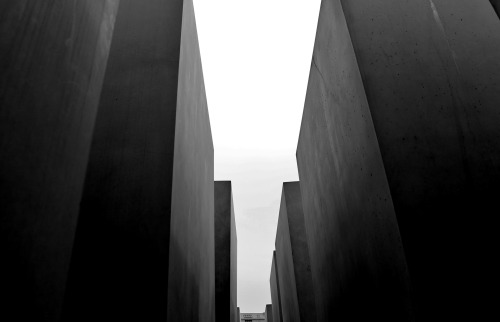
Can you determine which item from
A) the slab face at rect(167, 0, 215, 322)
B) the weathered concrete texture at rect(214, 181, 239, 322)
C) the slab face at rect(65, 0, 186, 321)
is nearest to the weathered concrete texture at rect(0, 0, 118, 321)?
the slab face at rect(65, 0, 186, 321)

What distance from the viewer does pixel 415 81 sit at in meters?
2.65

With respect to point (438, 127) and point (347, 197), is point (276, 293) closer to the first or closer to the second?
point (347, 197)

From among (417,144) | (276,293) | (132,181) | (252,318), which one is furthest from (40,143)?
(252,318)

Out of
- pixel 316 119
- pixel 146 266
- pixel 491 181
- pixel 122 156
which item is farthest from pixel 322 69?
pixel 146 266

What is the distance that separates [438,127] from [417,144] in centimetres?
24

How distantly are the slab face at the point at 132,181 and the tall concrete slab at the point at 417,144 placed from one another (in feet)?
5.18

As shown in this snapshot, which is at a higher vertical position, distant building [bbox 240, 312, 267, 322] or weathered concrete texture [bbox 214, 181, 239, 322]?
weathered concrete texture [bbox 214, 181, 239, 322]

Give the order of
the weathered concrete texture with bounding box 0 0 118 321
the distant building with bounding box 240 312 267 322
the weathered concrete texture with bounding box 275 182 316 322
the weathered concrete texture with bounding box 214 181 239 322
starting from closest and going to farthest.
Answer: the weathered concrete texture with bounding box 0 0 118 321 → the weathered concrete texture with bounding box 275 182 316 322 → the weathered concrete texture with bounding box 214 181 239 322 → the distant building with bounding box 240 312 267 322

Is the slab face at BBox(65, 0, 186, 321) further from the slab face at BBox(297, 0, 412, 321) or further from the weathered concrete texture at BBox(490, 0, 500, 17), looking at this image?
the weathered concrete texture at BBox(490, 0, 500, 17)

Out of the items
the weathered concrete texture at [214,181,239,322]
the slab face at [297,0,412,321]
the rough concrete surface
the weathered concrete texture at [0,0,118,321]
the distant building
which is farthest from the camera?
the distant building

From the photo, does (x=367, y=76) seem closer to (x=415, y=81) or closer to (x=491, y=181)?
(x=415, y=81)

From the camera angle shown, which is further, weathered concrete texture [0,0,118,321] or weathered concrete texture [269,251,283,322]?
weathered concrete texture [269,251,283,322]

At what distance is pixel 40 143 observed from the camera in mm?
1924

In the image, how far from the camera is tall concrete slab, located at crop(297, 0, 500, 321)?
2.11 metres
